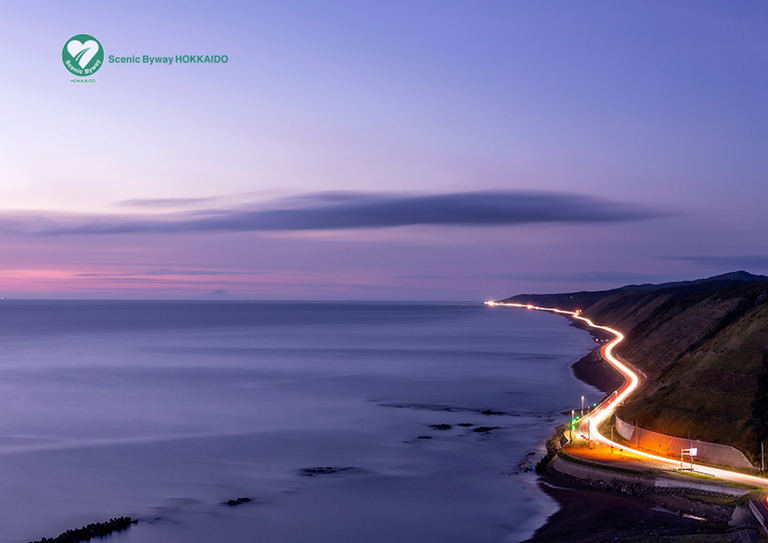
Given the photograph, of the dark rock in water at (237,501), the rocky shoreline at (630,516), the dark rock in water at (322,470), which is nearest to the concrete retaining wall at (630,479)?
the rocky shoreline at (630,516)

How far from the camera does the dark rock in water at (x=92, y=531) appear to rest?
39.1m

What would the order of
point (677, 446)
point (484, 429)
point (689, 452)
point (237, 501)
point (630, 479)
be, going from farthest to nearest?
point (484, 429), point (677, 446), point (689, 452), point (237, 501), point (630, 479)

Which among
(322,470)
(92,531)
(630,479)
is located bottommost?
(322,470)

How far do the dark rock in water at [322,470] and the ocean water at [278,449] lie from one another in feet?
1.77

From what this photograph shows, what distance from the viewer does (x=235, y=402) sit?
9044 centimetres

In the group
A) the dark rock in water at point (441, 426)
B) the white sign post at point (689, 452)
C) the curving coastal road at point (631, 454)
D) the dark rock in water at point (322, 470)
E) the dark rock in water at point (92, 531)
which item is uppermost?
the white sign post at point (689, 452)

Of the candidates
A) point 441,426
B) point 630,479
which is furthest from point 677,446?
point 441,426

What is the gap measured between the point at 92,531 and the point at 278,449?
23.9 metres

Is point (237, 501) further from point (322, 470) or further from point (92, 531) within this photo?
point (322, 470)

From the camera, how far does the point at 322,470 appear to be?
182 feet

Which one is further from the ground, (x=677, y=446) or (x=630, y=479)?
(x=677, y=446)

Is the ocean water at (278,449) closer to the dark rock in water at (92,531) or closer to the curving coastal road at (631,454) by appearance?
the dark rock in water at (92,531)

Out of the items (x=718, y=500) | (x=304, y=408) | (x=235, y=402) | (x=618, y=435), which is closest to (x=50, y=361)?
(x=235, y=402)

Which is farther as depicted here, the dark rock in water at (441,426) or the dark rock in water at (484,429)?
the dark rock in water at (441,426)
